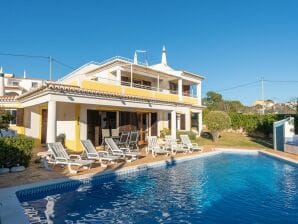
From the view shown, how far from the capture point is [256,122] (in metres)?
32.1

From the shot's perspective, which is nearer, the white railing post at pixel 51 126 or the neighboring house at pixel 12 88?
the white railing post at pixel 51 126

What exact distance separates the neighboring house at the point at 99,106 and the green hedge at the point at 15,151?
4.18ft

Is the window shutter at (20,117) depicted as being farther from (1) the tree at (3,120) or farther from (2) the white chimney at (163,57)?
(2) the white chimney at (163,57)

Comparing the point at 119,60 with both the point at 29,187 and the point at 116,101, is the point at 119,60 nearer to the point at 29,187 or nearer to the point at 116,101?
the point at 116,101

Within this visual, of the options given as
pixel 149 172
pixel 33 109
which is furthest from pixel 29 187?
pixel 33 109

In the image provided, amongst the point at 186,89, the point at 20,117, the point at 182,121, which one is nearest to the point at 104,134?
the point at 20,117

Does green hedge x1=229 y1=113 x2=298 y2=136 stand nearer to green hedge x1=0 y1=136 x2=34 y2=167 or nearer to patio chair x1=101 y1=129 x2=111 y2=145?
patio chair x1=101 y1=129 x2=111 y2=145

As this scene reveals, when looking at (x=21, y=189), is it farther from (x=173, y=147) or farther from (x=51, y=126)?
(x=173, y=147)

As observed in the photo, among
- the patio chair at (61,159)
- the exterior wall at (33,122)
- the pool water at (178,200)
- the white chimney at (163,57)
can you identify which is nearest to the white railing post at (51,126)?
the patio chair at (61,159)

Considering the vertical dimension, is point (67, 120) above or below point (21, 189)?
above

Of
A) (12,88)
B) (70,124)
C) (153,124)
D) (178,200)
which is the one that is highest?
(12,88)

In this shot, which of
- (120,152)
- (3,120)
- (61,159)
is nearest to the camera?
(61,159)

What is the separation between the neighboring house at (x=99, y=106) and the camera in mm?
14062

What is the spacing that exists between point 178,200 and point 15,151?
22.0ft
